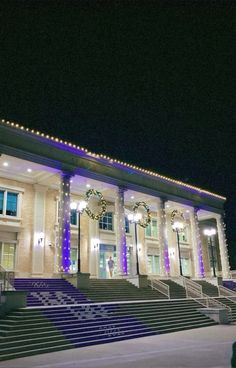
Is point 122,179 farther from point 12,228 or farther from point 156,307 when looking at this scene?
point 156,307

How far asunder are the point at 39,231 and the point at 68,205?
3483mm

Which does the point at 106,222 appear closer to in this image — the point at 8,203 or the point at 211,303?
the point at 8,203

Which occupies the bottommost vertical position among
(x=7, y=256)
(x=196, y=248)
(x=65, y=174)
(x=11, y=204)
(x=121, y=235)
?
(x=7, y=256)

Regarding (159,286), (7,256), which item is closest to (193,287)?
(159,286)

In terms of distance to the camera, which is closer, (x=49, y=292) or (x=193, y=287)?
(x=49, y=292)

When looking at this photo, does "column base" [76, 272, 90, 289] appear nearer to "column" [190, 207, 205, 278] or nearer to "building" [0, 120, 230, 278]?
"building" [0, 120, 230, 278]

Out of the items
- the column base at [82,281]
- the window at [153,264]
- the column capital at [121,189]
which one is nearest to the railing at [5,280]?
the column base at [82,281]

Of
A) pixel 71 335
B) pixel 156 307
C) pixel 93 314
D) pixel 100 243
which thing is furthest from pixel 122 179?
pixel 71 335

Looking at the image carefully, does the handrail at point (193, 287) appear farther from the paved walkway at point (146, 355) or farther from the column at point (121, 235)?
the paved walkway at point (146, 355)

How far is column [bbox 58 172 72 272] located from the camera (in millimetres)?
21234

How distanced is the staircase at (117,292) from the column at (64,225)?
6.90 feet

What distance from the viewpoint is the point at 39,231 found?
964 inches

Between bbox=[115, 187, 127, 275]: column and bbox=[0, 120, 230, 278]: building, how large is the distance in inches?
2.9

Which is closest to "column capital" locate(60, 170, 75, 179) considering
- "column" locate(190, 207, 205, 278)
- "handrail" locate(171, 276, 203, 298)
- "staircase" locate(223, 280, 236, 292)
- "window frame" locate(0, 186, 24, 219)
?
"window frame" locate(0, 186, 24, 219)
